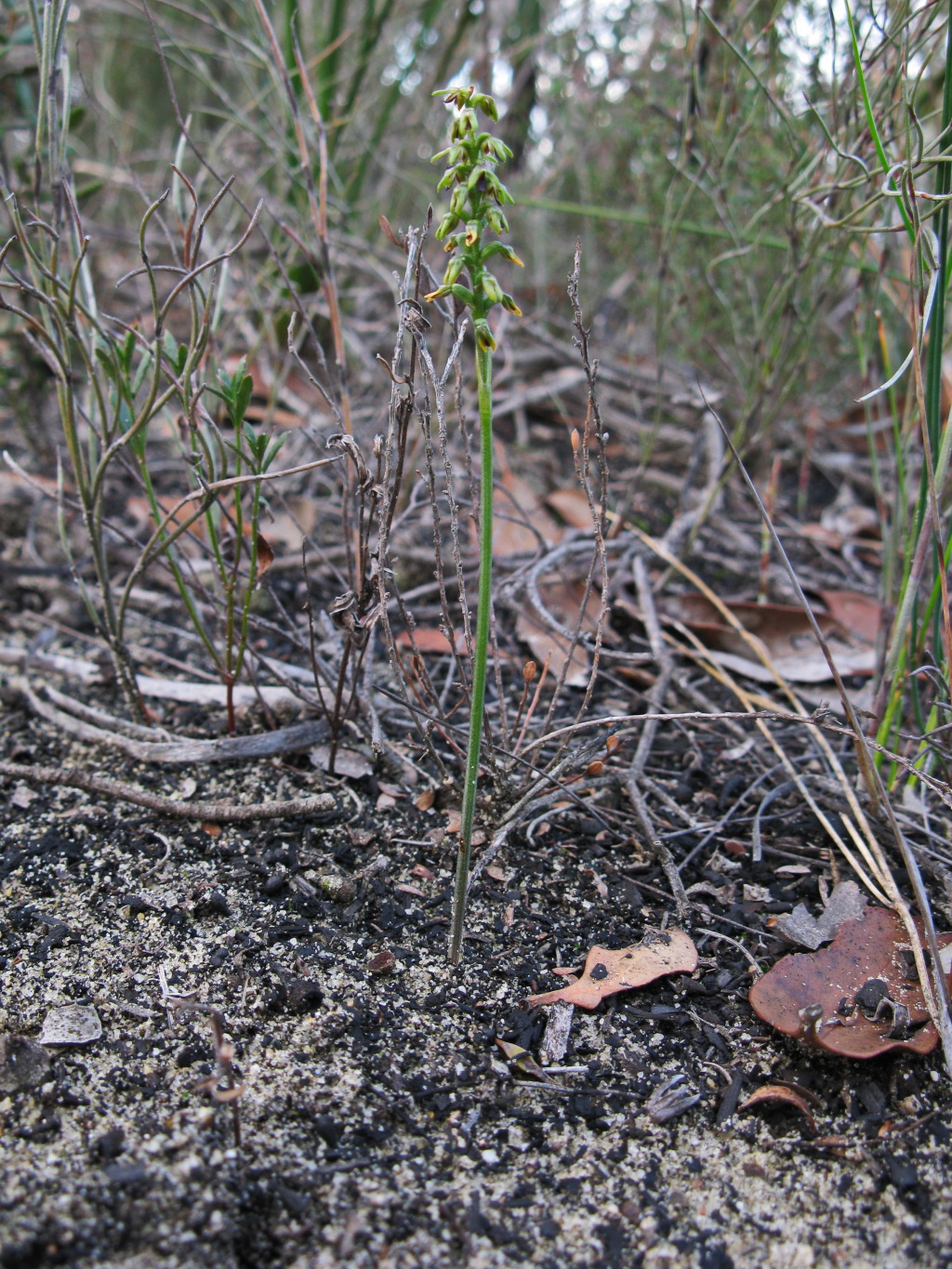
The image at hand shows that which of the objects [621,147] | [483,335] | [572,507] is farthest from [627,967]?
[621,147]

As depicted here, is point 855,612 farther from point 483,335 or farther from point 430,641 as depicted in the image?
point 483,335

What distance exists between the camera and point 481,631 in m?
0.92

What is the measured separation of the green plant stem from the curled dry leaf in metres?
0.38

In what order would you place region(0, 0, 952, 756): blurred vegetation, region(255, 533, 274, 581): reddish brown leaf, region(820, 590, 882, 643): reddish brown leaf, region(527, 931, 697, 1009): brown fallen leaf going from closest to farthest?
region(527, 931, 697, 1009): brown fallen leaf < region(255, 533, 274, 581): reddish brown leaf < region(0, 0, 952, 756): blurred vegetation < region(820, 590, 882, 643): reddish brown leaf

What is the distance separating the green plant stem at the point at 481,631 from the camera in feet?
2.68

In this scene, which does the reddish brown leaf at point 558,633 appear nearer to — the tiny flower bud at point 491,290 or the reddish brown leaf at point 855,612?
the reddish brown leaf at point 855,612

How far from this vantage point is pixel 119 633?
1.42 meters

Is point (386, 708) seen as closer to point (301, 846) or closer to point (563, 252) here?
point (301, 846)

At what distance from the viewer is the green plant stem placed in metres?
0.82

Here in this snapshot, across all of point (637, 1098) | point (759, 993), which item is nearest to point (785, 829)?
point (759, 993)

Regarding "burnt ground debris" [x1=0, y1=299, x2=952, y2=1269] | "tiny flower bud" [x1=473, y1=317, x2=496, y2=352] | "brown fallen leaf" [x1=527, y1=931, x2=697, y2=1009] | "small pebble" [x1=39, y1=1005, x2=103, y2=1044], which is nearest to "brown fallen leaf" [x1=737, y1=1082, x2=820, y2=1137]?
"burnt ground debris" [x1=0, y1=299, x2=952, y2=1269]

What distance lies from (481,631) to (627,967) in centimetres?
52

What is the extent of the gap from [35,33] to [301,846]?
4.05 feet

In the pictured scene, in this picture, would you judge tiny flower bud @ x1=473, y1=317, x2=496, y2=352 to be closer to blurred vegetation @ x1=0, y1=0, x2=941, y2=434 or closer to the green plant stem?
the green plant stem
